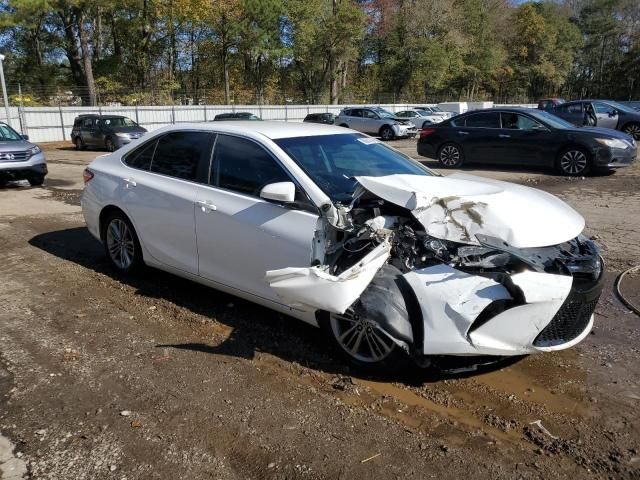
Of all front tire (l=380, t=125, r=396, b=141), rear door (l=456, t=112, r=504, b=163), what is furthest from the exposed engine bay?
front tire (l=380, t=125, r=396, b=141)

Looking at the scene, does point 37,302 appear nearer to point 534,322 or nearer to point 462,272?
point 462,272

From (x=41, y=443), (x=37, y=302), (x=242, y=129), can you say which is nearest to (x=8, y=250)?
(x=37, y=302)

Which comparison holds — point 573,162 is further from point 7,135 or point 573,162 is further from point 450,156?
point 7,135

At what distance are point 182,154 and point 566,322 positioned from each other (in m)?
3.49

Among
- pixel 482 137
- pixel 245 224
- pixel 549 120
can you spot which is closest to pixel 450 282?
pixel 245 224

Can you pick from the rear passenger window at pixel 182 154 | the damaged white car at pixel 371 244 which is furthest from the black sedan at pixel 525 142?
the rear passenger window at pixel 182 154

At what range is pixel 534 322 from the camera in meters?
3.15

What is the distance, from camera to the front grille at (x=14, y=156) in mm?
11646

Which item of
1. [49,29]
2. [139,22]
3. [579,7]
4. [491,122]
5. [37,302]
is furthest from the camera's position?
[579,7]

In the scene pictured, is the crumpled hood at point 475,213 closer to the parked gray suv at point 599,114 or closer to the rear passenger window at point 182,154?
the rear passenger window at point 182,154

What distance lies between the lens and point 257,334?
4.24 meters

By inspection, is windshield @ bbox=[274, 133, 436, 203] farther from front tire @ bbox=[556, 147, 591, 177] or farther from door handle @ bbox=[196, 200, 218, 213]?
front tire @ bbox=[556, 147, 591, 177]

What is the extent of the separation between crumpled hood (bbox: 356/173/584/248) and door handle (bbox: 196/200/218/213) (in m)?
1.42

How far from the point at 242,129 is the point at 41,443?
109 inches
